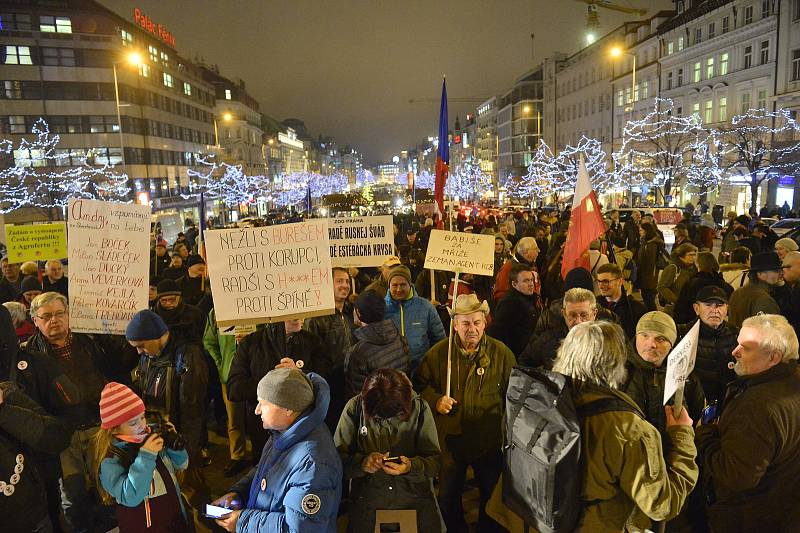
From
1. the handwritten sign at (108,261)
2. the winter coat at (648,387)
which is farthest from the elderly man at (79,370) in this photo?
the winter coat at (648,387)

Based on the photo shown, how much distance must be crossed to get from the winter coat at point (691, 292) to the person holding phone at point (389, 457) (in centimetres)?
446

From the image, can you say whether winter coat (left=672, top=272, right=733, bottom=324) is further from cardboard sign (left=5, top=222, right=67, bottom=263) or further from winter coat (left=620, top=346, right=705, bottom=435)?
cardboard sign (left=5, top=222, right=67, bottom=263)

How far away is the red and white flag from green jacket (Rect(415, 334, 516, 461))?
3078mm

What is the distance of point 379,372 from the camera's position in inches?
134

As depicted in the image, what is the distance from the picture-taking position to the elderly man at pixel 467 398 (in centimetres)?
426

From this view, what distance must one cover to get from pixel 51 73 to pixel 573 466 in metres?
56.3

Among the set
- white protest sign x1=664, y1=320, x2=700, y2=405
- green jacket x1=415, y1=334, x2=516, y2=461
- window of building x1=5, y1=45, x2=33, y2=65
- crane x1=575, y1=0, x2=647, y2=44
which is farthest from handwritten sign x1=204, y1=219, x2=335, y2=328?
crane x1=575, y1=0, x2=647, y2=44

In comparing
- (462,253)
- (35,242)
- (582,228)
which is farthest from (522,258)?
(35,242)

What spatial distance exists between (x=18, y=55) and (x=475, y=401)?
55.6 m

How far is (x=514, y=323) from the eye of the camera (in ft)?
19.2

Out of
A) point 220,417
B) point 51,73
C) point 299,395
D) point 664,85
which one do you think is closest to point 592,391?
point 299,395

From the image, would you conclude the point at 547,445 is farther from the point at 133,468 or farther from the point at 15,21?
the point at 15,21

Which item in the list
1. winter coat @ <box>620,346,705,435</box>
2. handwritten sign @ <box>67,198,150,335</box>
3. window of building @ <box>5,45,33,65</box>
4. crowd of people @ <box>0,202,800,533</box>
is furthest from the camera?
window of building @ <box>5,45,33,65</box>

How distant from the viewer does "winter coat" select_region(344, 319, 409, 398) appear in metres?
4.44
